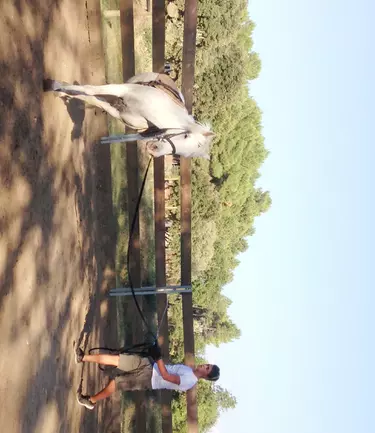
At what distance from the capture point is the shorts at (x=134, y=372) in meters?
5.43

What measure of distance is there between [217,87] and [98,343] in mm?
11520

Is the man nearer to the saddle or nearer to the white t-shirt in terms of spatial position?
the white t-shirt

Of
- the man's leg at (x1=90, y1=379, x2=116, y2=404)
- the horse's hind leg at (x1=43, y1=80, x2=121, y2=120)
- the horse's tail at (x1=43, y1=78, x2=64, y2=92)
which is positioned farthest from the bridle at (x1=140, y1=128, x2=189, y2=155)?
the man's leg at (x1=90, y1=379, x2=116, y2=404)

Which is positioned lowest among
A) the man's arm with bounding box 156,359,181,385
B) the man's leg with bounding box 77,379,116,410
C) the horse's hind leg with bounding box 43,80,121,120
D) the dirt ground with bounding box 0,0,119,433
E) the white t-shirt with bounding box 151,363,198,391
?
the man's leg with bounding box 77,379,116,410

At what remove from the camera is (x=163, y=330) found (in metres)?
6.53

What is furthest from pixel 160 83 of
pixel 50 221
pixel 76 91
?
pixel 50 221

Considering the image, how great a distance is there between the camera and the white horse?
4.21 meters

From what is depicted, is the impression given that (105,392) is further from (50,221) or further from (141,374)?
(50,221)

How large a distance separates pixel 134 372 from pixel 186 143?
3.15 metres

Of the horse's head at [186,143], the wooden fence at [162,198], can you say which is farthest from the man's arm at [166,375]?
the horse's head at [186,143]

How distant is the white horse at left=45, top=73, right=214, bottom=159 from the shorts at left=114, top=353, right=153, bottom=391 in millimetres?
2812

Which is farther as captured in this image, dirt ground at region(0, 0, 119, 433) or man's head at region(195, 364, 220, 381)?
man's head at region(195, 364, 220, 381)

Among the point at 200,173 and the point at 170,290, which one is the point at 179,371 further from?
the point at 200,173

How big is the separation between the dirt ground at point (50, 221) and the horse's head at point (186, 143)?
4.13 ft
